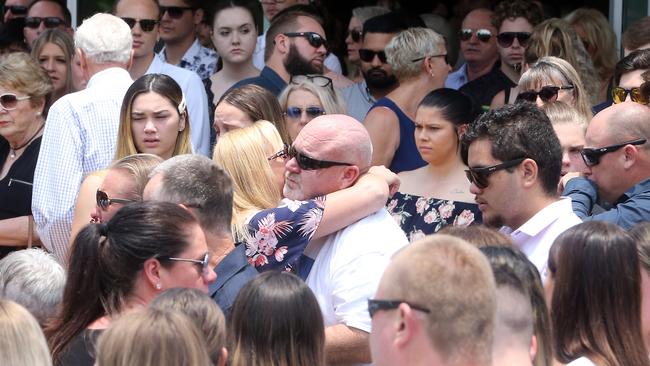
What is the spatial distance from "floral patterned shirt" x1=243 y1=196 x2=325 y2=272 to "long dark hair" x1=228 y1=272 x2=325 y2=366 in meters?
0.67

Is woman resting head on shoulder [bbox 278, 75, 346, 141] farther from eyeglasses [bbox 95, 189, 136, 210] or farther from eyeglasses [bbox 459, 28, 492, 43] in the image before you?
eyeglasses [bbox 95, 189, 136, 210]

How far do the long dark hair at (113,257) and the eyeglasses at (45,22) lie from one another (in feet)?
15.9

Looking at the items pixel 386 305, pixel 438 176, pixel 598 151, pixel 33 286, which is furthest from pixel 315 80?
pixel 386 305

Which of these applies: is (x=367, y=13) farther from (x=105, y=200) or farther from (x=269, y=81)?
(x=105, y=200)

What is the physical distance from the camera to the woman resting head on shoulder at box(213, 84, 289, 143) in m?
5.89

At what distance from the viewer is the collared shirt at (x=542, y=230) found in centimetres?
433

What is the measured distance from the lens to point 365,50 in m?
7.25

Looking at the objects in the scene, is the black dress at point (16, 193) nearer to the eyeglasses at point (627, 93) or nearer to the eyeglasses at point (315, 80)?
the eyeglasses at point (315, 80)

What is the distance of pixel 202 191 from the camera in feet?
13.4

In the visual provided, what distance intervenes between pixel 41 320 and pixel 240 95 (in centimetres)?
216

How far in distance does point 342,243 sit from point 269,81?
9.96 ft

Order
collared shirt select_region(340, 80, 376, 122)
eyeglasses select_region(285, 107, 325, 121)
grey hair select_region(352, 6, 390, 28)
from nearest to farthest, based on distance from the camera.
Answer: eyeglasses select_region(285, 107, 325, 121) → collared shirt select_region(340, 80, 376, 122) → grey hair select_region(352, 6, 390, 28)

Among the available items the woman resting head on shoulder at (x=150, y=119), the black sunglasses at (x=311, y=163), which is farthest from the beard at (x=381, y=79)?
the black sunglasses at (x=311, y=163)

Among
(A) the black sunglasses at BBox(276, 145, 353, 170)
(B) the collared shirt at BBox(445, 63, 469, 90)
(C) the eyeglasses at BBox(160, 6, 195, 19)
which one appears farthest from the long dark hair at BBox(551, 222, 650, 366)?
(C) the eyeglasses at BBox(160, 6, 195, 19)
